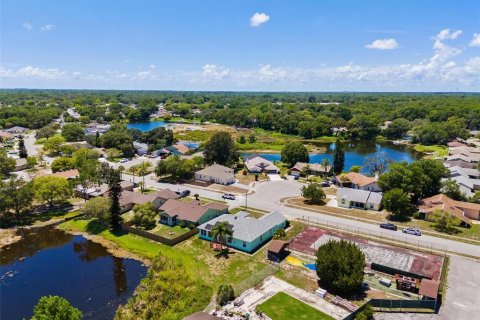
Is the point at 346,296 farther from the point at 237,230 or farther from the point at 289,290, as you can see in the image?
the point at 237,230

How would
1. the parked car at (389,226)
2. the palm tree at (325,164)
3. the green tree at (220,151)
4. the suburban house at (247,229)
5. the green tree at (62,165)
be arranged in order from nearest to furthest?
the suburban house at (247,229) → the parked car at (389,226) → the green tree at (62,165) → the palm tree at (325,164) → the green tree at (220,151)

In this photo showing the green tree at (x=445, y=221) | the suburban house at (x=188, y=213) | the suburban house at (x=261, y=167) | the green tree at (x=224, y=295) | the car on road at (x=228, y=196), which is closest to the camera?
the green tree at (x=224, y=295)

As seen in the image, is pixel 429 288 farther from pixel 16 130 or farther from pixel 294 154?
pixel 16 130

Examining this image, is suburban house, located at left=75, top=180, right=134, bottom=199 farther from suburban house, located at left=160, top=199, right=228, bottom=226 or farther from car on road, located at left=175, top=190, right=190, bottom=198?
suburban house, located at left=160, top=199, right=228, bottom=226

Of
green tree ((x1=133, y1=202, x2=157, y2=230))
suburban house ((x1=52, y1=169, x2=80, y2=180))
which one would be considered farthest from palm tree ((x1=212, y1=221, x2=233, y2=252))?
suburban house ((x1=52, y1=169, x2=80, y2=180))

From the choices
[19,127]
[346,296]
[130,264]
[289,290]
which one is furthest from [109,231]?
[19,127]

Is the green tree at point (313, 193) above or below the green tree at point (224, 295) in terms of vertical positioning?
above

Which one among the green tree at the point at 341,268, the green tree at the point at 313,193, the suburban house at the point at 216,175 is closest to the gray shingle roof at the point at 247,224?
the green tree at the point at 313,193

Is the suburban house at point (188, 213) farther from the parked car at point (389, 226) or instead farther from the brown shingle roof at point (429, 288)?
the brown shingle roof at point (429, 288)
